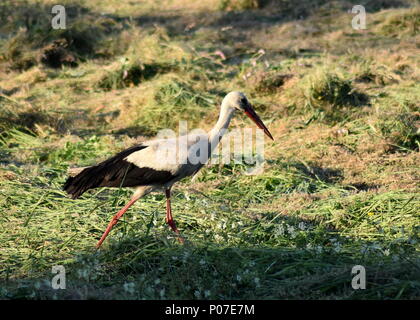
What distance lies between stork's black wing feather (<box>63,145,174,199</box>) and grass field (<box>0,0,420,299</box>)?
11.2 inches

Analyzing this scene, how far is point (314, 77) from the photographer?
8562 millimetres

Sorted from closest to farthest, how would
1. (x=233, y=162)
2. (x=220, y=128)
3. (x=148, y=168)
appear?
(x=148, y=168)
(x=220, y=128)
(x=233, y=162)

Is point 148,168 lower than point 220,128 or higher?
lower

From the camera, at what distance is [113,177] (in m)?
5.42

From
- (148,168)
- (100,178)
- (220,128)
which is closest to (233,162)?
(220,128)

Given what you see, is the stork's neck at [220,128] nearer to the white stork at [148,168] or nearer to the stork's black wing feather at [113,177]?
the white stork at [148,168]

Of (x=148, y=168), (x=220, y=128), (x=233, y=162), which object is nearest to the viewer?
(x=148, y=168)

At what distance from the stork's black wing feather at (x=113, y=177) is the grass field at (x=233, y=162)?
0.93 feet

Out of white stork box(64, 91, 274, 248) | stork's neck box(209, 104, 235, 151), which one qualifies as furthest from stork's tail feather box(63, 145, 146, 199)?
stork's neck box(209, 104, 235, 151)

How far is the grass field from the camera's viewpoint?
15.3 feet

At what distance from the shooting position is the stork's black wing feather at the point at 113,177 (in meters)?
5.35

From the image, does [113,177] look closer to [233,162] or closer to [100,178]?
[100,178]

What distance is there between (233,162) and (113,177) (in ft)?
6.16

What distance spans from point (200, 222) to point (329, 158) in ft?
6.84
